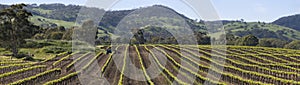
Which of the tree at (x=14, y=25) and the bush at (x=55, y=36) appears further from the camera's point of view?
the bush at (x=55, y=36)

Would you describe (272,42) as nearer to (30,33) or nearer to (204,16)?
(30,33)

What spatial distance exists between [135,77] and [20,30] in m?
39.1

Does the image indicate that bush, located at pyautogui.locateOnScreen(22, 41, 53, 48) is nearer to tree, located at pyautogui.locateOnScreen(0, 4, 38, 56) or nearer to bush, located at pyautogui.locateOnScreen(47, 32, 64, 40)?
tree, located at pyautogui.locateOnScreen(0, 4, 38, 56)

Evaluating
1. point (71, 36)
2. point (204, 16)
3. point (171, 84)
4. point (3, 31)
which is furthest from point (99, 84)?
point (71, 36)

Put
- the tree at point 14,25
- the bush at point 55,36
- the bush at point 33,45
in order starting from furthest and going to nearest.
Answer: the bush at point 55,36
the bush at point 33,45
the tree at point 14,25

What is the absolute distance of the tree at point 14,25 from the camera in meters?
68.4

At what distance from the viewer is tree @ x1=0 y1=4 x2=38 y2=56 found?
68.4 meters

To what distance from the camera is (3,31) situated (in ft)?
226

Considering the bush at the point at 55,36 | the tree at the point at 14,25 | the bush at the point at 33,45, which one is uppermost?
the tree at the point at 14,25

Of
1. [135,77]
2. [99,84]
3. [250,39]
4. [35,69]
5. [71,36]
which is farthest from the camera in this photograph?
[250,39]

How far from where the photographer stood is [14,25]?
69.4 metres

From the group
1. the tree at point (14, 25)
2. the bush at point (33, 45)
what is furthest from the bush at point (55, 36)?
the tree at point (14, 25)

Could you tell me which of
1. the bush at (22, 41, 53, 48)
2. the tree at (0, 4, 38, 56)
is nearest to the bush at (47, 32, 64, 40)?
the bush at (22, 41, 53, 48)

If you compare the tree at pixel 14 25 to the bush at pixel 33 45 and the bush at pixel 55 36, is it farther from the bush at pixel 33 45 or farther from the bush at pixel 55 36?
the bush at pixel 55 36
